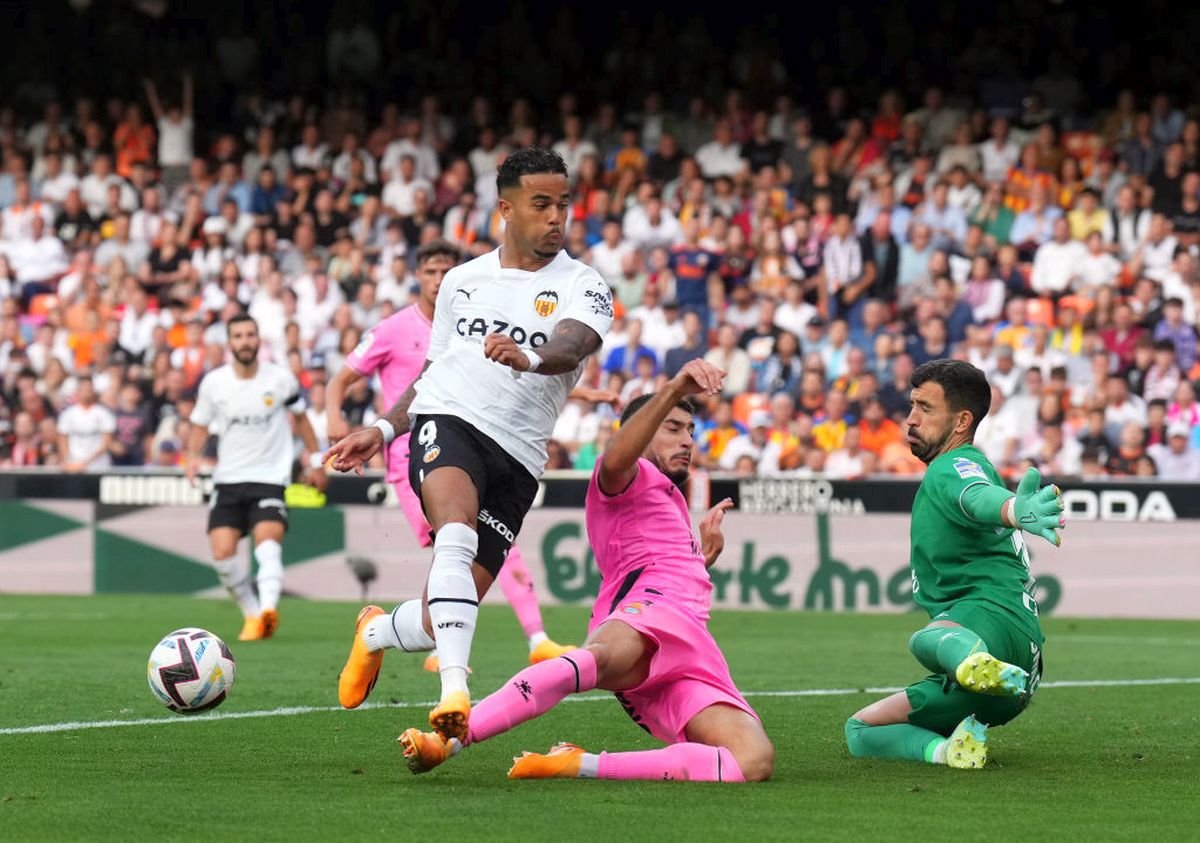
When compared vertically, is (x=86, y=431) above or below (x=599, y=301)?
below

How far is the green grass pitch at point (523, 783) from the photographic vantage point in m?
5.38

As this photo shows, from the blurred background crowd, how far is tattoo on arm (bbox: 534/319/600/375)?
37.0 feet

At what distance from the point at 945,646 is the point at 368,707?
127 inches

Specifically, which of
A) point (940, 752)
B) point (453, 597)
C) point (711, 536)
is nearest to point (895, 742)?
point (940, 752)

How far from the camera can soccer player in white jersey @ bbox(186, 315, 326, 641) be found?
552 inches

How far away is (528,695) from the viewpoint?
6203mm

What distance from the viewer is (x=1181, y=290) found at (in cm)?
1958

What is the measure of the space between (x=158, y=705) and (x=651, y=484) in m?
3.21

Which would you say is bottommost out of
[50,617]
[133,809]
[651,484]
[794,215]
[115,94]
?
[50,617]

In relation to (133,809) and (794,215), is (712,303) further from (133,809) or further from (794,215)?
(133,809)

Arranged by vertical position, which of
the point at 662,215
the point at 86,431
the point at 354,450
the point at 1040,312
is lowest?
the point at 86,431

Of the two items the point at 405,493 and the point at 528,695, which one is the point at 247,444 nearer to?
the point at 405,493

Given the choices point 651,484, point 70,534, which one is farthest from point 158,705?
point 70,534

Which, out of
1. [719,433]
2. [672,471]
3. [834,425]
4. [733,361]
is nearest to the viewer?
[672,471]
